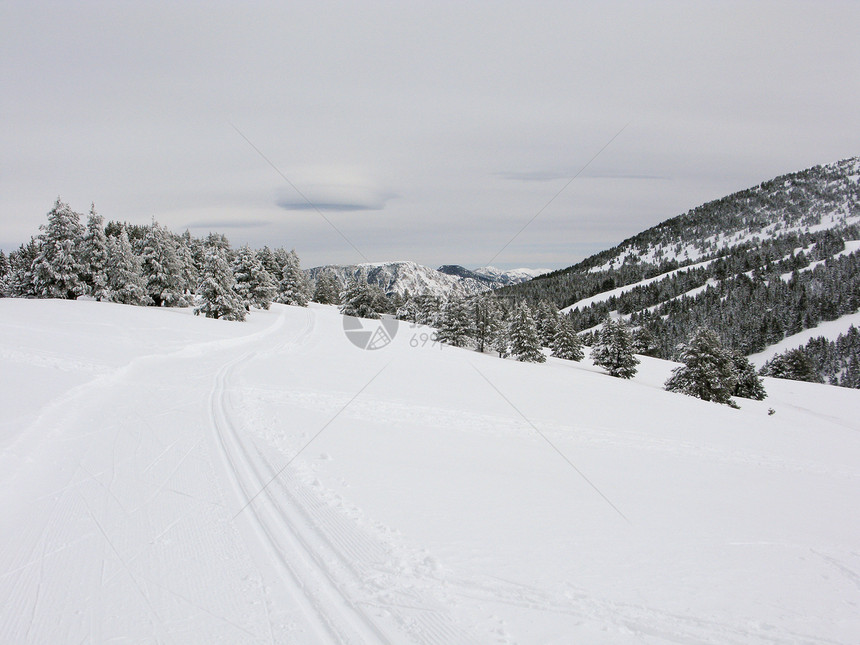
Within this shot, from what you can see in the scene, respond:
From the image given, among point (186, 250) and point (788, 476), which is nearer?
point (788, 476)

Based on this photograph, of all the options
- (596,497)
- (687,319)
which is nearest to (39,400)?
(596,497)

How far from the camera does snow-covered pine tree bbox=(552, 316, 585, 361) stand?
53.1m

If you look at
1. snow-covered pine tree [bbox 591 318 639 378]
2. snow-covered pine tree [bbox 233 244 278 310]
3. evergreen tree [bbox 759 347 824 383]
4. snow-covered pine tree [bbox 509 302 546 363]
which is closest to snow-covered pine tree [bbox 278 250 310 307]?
snow-covered pine tree [bbox 233 244 278 310]

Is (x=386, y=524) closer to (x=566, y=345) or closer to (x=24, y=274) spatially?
(x=566, y=345)

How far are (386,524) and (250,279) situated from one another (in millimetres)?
42877

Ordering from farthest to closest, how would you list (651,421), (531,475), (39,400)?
1. (651,421)
2. (39,400)
3. (531,475)

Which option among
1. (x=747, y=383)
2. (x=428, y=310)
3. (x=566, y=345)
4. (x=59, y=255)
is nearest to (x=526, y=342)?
(x=566, y=345)

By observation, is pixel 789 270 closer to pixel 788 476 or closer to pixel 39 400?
pixel 788 476

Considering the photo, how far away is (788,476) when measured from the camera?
33.6 ft

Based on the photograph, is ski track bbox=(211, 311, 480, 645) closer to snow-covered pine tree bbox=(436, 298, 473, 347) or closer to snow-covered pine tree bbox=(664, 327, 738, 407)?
snow-covered pine tree bbox=(664, 327, 738, 407)

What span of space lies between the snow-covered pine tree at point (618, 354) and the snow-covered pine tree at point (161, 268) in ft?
155

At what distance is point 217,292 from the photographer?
3397 cm

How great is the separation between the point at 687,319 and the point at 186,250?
5889 inches

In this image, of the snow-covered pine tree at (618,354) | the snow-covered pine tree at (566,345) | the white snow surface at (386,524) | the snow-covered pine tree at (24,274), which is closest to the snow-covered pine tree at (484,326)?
the snow-covered pine tree at (566,345)
